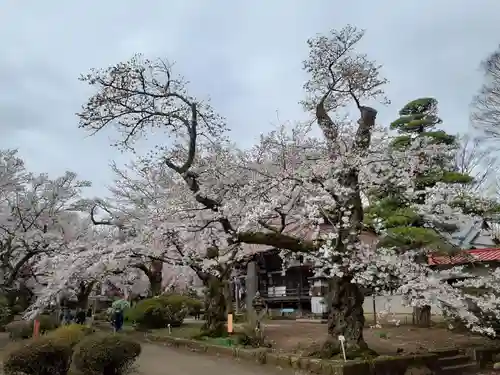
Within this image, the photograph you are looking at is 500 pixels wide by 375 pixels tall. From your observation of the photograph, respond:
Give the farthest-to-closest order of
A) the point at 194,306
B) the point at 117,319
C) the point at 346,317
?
the point at 194,306, the point at 117,319, the point at 346,317

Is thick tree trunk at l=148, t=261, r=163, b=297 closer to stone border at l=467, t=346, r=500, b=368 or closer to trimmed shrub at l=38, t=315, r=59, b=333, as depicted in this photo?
trimmed shrub at l=38, t=315, r=59, b=333

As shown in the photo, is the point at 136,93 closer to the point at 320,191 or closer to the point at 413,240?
the point at 320,191

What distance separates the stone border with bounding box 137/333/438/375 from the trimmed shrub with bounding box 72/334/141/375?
388 cm

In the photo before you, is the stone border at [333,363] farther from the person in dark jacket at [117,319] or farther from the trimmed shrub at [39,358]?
the person in dark jacket at [117,319]

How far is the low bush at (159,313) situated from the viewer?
21.4 meters

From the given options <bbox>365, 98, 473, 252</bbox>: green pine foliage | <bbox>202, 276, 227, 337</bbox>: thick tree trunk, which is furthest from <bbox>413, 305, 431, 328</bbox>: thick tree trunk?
<bbox>202, 276, 227, 337</bbox>: thick tree trunk

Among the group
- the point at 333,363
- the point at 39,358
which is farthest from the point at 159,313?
the point at 39,358

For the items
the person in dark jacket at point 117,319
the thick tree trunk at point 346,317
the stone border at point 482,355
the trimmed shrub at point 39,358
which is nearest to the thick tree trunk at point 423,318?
the stone border at point 482,355

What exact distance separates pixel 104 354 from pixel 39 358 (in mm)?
1112

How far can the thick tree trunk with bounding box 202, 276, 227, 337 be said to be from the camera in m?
16.3

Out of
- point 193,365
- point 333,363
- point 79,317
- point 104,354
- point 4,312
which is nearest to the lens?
point 104,354

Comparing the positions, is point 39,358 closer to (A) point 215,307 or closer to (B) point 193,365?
(B) point 193,365

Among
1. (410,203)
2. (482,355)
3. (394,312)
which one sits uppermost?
(410,203)

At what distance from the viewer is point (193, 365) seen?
11.9 metres
